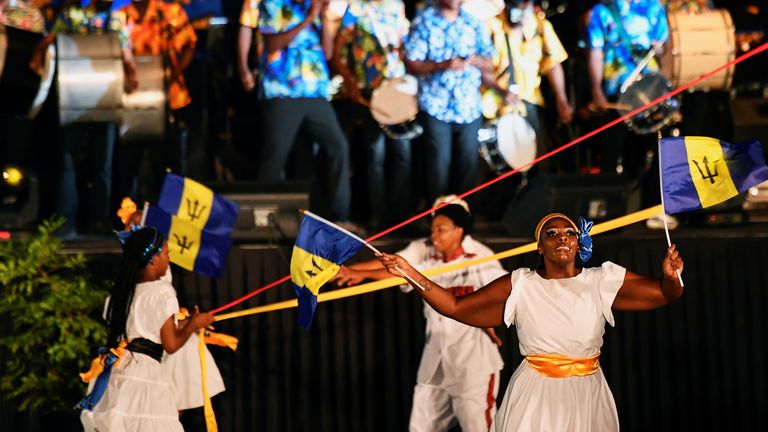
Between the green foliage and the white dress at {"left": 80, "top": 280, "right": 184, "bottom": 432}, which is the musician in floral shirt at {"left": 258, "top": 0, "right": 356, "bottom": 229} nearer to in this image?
the green foliage

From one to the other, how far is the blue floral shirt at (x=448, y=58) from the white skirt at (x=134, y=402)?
311 cm

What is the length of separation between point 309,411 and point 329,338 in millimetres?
466

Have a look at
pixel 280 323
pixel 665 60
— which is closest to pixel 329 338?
pixel 280 323

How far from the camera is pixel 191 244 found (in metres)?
6.82

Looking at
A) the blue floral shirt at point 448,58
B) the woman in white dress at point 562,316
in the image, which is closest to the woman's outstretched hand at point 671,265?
the woman in white dress at point 562,316

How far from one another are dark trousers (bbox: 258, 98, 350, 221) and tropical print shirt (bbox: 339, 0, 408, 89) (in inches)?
19.6

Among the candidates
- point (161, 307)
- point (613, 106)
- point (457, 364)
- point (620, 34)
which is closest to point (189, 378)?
point (161, 307)

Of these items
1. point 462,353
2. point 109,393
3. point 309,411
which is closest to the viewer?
point 109,393

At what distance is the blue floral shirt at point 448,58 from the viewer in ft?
27.3

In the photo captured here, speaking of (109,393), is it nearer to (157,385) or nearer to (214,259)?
(157,385)

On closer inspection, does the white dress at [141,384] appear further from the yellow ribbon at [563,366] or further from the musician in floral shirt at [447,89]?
the musician in floral shirt at [447,89]

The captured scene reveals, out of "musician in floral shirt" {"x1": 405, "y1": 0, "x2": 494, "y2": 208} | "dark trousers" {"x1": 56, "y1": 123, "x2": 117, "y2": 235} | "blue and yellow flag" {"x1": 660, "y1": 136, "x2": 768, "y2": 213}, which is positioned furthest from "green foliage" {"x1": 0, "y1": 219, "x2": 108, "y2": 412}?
"blue and yellow flag" {"x1": 660, "y1": 136, "x2": 768, "y2": 213}

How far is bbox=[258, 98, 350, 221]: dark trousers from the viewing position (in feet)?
27.2

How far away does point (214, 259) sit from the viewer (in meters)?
6.88
